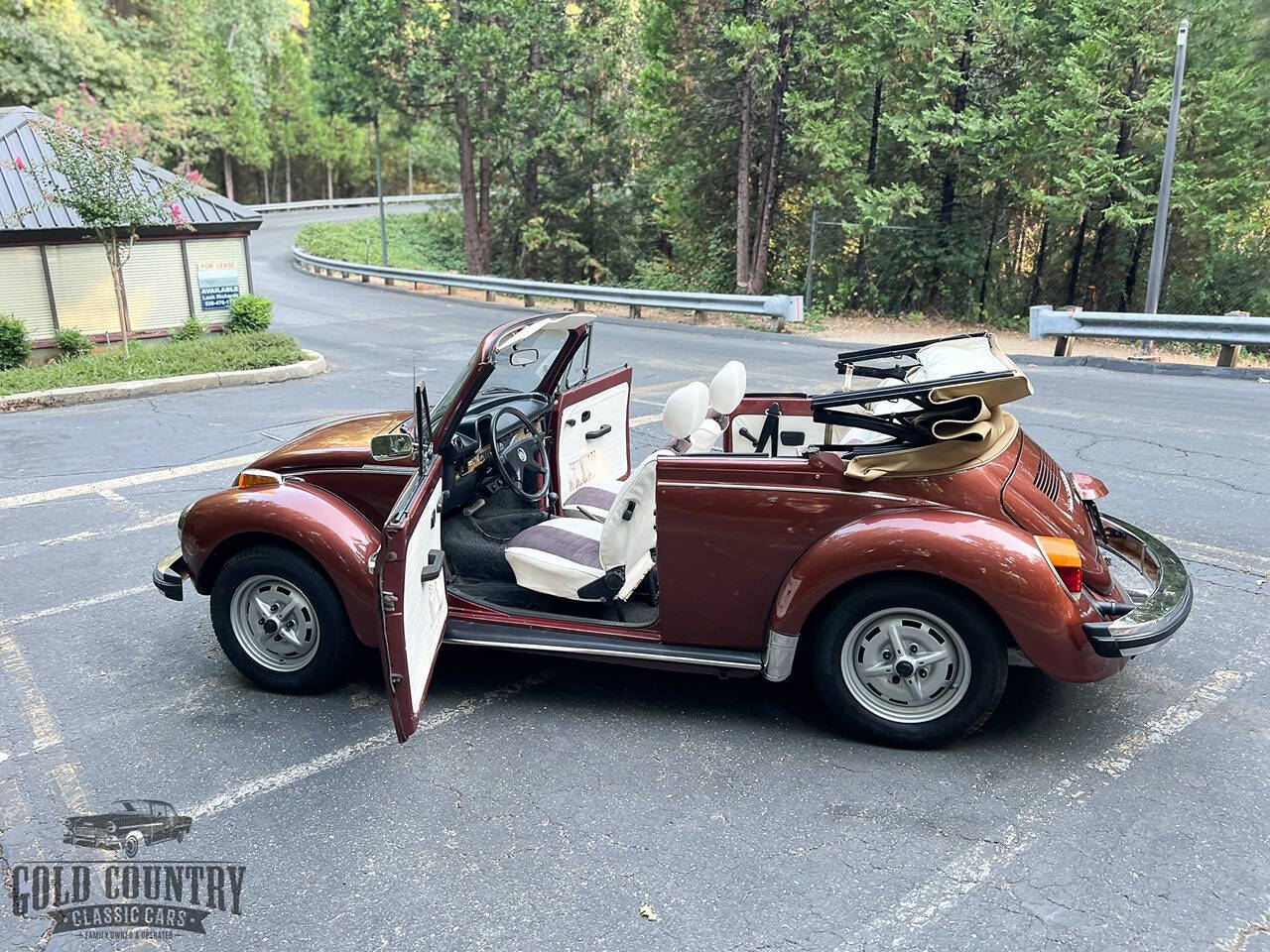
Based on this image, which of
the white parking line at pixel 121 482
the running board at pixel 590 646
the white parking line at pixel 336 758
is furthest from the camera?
the white parking line at pixel 121 482

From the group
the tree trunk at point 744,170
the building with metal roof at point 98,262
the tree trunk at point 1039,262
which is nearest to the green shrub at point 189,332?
the building with metal roof at point 98,262

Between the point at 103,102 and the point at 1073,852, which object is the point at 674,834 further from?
the point at 103,102

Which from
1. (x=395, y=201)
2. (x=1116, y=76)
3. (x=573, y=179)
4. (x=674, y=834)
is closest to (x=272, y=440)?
(x=674, y=834)

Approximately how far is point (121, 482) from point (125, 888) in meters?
5.76

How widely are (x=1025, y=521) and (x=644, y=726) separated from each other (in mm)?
1758

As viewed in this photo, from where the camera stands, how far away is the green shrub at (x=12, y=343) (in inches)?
527

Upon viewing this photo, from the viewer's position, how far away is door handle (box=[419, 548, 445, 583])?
3.52 meters

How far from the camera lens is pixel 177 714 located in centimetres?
421

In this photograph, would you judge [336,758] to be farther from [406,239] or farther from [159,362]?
[406,239]

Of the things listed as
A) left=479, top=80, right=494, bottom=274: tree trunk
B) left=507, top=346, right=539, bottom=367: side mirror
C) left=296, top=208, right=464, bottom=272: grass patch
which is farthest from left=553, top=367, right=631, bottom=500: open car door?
left=296, top=208, right=464, bottom=272: grass patch

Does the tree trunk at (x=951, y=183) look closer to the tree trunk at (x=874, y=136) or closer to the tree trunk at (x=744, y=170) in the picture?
the tree trunk at (x=874, y=136)

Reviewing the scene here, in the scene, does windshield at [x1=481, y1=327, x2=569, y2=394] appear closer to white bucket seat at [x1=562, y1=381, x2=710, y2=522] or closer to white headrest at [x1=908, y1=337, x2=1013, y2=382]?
white bucket seat at [x1=562, y1=381, x2=710, y2=522]

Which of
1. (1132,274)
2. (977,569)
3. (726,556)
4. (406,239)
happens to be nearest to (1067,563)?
(977,569)

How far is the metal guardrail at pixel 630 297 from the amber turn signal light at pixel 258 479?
44.4ft
